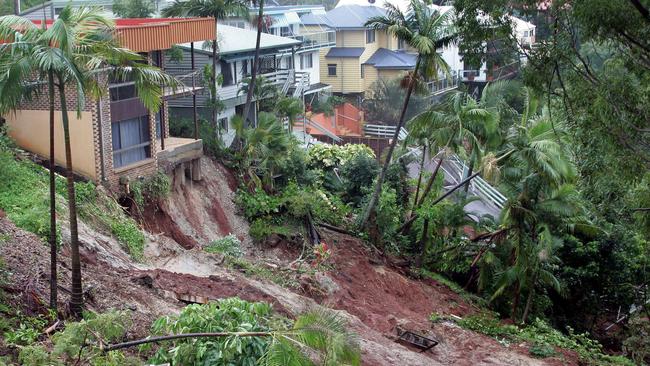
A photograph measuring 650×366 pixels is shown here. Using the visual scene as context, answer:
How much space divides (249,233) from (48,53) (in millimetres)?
15308

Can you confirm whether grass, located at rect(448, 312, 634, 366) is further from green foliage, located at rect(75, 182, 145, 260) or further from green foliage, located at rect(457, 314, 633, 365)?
green foliage, located at rect(75, 182, 145, 260)

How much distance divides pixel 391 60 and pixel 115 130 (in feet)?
107

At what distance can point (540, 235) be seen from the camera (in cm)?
2292

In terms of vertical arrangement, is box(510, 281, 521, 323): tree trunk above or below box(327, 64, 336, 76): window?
below

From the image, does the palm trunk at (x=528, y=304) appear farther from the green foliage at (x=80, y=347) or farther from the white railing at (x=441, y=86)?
the white railing at (x=441, y=86)

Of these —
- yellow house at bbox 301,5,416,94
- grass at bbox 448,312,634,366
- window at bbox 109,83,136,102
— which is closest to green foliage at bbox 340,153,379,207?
grass at bbox 448,312,634,366

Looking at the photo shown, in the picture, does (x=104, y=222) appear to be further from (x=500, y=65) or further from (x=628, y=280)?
(x=628, y=280)

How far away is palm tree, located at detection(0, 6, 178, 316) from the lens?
11.3 metres

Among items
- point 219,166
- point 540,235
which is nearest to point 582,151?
point 540,235

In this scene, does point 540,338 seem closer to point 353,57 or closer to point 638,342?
point 638,342

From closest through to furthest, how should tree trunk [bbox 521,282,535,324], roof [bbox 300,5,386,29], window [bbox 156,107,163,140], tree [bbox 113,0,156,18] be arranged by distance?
tree trunk [bbox 521,282,535,324] → window [bbox 156,107,163,140] → tree [bbox 113,0,156,18] → roof [bbox 300,5,386,29]

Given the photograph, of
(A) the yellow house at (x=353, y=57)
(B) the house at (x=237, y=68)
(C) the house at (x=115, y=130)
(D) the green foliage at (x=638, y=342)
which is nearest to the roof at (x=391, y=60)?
(A) the yellow house at (x=353, y=57)

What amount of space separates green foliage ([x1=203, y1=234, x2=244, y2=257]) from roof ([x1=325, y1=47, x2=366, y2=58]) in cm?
3115

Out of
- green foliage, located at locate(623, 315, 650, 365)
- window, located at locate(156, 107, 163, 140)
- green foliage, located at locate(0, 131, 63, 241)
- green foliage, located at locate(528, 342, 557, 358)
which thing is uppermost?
window, located at locate(156, 107, 163, 140)
